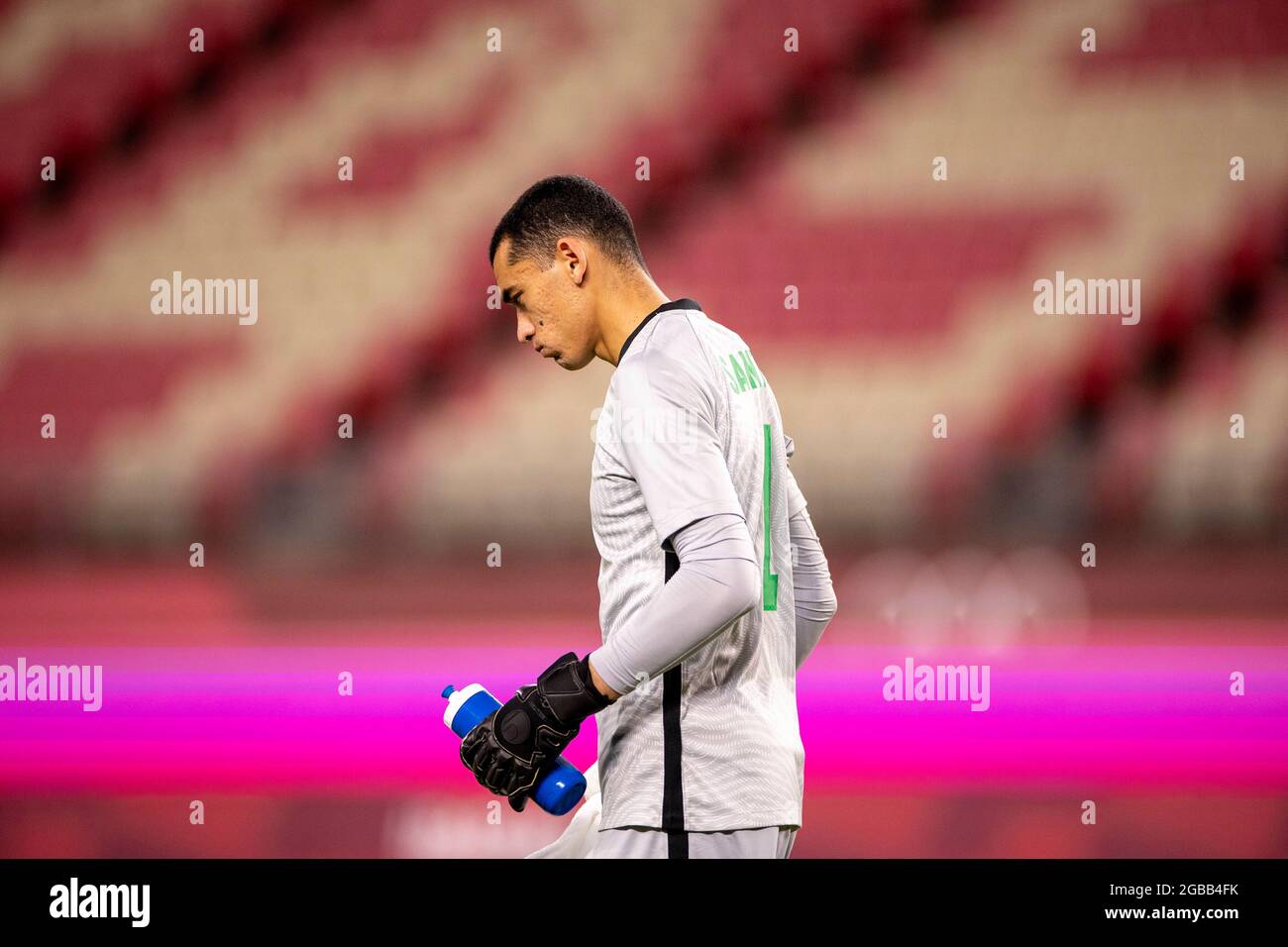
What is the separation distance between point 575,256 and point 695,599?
1.42ft

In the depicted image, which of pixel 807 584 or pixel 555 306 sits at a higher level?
pixel 555 306

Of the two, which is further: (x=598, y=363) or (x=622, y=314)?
(x=598, y=363)

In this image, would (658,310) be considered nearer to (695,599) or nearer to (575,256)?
(575,256)

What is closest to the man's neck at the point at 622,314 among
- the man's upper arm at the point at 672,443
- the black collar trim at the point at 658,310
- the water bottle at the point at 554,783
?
the black collar trim at the point at 658,310

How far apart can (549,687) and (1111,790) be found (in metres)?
2.36

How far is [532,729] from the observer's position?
1.19m

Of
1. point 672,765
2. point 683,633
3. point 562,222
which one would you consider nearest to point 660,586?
point 683,633

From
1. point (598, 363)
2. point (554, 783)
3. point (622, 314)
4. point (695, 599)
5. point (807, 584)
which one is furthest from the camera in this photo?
point (598, 363)

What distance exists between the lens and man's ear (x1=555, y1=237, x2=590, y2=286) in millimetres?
1334

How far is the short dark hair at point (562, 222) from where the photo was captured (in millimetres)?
1346

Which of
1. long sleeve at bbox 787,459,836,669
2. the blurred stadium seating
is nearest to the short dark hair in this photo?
long sleeve at bbox 787,459,836,669

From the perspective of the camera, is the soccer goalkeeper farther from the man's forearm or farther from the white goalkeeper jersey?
the man's forearm

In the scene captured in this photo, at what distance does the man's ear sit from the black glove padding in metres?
0.42

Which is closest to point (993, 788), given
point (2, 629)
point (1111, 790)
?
point (1111, 790)
